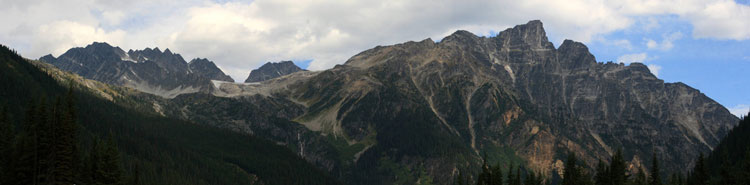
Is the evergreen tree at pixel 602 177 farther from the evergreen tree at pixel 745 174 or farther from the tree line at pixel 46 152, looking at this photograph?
the tree line at pixel 46 152

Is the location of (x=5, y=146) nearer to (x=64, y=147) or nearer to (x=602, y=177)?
(x=64, y=147)

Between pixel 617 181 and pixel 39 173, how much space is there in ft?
397

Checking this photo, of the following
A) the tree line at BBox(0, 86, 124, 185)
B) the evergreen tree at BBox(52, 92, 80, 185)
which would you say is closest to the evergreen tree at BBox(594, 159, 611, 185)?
the tree line at BBox(0, 86, 124, 185)

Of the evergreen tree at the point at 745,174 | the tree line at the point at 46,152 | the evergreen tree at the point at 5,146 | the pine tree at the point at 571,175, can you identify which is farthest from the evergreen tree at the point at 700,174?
the evergreen tree at the point at 5,146

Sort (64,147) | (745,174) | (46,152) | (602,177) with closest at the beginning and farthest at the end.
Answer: (46,152) → (64,147) → (745,174) → (602,177)

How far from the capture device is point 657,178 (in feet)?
500

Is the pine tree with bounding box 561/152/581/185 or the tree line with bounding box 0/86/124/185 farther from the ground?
the tree line with bounding box 0/86/124/185

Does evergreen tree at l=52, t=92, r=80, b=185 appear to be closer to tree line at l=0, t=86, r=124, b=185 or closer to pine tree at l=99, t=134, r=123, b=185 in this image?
tree line at l=0, t=86, r=124, b=185

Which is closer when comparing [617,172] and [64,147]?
[64,147]

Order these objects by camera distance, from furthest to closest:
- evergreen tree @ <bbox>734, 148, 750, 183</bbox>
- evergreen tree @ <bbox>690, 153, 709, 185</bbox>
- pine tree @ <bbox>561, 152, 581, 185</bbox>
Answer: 1. evergreen tree @ <bbox>690, 153, 709, 185</bbox>
2. pine tree @ <bbox>561, 152, 581, 185</bbox>
3. evergreen tree @ <bbox>734, 148, 750, 183</bbox>

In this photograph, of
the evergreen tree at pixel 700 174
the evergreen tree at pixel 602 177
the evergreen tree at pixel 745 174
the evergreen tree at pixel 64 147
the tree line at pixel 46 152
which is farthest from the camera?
the evergreen tree at pixel 700 174

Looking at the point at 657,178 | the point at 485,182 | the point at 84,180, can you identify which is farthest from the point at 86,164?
the point at 657,178

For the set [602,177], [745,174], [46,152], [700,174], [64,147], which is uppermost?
[64,147]

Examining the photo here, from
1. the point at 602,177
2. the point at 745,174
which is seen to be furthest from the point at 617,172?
the point at 745,174
